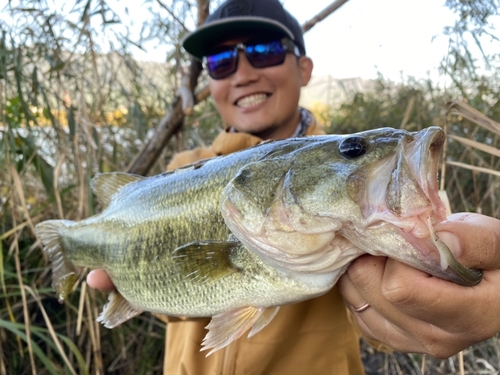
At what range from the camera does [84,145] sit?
7.66 ft

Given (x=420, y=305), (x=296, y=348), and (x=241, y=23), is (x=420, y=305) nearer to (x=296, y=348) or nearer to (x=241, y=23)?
(x=296, y=348)

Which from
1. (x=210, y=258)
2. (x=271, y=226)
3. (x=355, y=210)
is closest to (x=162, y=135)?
(x=210, y=258)

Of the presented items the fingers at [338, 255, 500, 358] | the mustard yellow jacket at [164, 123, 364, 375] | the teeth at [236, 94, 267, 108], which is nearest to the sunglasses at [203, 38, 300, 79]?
the teeth at [236, 94, 267, 108]

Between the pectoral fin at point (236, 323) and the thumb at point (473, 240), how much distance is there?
45cm

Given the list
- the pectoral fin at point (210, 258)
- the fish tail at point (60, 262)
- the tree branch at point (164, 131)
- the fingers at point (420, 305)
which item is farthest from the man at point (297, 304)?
the tree branch at point (164, 131)

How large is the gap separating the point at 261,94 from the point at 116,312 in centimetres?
124

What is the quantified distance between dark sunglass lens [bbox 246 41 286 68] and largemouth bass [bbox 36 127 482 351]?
3.02 feet

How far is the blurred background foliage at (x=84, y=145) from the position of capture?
6.55 feet

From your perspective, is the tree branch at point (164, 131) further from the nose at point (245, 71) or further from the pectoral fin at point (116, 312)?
the pectoral fin at point (116, 312)

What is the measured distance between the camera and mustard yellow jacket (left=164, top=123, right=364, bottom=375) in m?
1.38

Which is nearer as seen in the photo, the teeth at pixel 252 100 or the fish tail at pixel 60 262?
the fish tail at pixel 60 262

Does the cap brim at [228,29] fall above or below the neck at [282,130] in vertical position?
above

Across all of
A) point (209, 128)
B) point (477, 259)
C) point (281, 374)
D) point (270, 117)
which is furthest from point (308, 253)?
point (209, 128)

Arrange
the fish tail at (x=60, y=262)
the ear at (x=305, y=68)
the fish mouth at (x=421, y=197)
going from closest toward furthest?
the fish mouth at (x=421, y=197) → the fish tail at (x=60, y=262) → the ear at (x=305, y=68)
